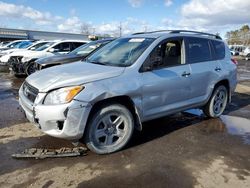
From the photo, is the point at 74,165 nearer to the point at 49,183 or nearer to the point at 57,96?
the point at 49,183

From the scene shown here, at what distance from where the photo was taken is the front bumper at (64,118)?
12.7 ft

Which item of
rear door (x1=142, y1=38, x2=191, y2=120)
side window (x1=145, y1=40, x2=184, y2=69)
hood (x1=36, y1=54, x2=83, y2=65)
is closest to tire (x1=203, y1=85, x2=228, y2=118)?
rear door (x1=142, y1=38, x2=191, y2=120)

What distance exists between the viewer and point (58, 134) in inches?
157

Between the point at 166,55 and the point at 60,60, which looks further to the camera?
the point at 60,60

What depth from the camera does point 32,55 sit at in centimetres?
1207

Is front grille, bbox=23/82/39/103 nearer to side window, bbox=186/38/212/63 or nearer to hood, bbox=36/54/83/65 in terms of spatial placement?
side window, bbox=186/38/212/63

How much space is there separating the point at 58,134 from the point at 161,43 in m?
2.42

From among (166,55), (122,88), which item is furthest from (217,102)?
(122,88)

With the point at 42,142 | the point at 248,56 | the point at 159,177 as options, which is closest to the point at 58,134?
the point at 42,142

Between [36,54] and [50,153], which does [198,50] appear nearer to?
[50,153]

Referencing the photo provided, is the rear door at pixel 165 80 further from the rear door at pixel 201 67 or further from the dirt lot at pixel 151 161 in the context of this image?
the dirt lot at pixel 151 161

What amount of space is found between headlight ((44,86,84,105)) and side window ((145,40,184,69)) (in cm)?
137

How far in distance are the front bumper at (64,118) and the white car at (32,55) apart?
8.49 metres

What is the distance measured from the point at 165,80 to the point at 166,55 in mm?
542
